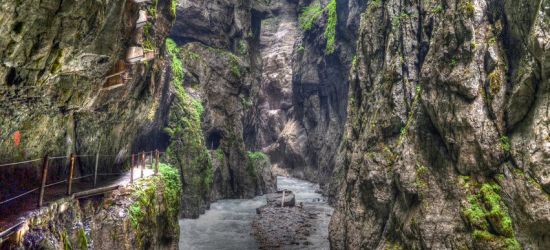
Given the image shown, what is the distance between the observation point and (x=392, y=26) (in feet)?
70.8

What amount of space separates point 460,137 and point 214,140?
94.2ft

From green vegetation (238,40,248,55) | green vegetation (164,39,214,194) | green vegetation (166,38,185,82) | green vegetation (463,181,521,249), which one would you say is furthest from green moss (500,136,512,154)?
green vegetation (238,40,248,55)

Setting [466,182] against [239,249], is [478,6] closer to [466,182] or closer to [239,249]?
[466,182]

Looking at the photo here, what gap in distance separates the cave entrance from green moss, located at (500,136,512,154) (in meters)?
29.3

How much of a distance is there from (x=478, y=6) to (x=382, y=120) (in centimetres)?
705

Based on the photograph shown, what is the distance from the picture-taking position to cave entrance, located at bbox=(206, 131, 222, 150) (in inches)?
1516

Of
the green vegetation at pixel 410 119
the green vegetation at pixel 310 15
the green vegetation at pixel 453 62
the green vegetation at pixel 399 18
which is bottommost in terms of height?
the green vegetation at pixel 410 119

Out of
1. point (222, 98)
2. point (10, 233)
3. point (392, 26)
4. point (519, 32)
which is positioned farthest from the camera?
point (222, 98)

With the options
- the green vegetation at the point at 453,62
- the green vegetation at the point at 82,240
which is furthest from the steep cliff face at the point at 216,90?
the green vegetation at the point at 82,240

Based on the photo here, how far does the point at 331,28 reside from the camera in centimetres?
4669

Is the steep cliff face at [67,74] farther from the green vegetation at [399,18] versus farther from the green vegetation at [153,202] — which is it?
the green vegetation at [399,18]

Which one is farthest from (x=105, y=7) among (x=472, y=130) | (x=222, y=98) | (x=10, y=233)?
(x=222, y=98)

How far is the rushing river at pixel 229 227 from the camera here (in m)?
23.2

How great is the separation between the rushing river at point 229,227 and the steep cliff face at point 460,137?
6.57 m
